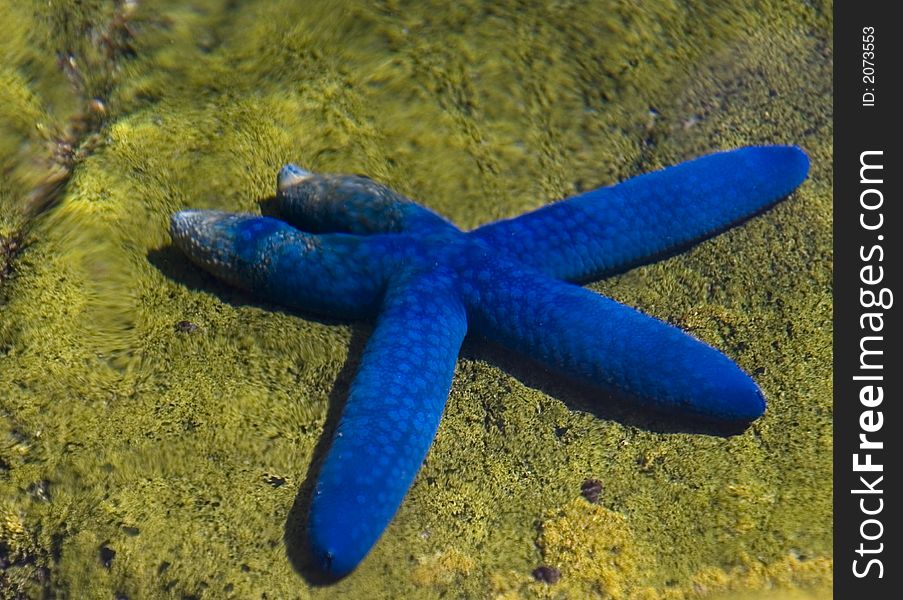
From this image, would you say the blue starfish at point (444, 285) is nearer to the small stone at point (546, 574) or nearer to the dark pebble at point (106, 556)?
the small stone at point (546, 574)

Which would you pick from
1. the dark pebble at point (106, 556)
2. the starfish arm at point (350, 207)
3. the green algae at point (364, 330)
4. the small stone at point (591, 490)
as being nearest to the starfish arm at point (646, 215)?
the green algae at point (364, 330)

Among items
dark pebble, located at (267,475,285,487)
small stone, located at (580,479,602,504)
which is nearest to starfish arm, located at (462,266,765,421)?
small stone, located at (580,479,602,504)

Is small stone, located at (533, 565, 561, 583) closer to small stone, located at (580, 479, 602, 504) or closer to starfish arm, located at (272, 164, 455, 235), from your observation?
small stone, located at (580, 479, 602, 504)

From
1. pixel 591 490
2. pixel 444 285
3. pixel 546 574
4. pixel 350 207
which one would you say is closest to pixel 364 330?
pixel 444 285

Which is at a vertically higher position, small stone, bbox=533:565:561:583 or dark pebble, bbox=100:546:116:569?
dark pebble, bbox=100:546:116:569

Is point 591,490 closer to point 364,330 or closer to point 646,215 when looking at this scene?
point 364,330

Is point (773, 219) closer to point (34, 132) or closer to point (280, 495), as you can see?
point (280, 495)

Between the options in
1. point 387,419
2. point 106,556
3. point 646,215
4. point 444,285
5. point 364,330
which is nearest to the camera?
point 106,556
